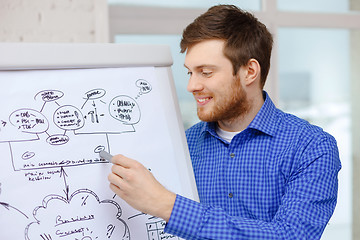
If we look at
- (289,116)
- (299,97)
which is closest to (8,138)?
(289,116)

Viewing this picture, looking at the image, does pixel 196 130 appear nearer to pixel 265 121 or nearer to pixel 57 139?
pixel 265 121

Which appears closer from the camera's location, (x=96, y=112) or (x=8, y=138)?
(x=8, y=138)

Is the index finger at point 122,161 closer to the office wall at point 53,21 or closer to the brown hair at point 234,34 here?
the brown hair at point 234,34

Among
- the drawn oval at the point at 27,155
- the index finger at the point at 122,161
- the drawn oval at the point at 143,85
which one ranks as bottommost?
the index finger at the point at 122,161

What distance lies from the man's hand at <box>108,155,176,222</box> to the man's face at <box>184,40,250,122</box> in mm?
329

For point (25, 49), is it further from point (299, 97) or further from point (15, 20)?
point (299, 97)

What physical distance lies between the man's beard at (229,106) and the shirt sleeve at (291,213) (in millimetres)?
236

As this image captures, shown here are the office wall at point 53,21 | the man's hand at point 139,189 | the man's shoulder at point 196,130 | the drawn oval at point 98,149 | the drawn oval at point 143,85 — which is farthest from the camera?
the office wall at point 53,21

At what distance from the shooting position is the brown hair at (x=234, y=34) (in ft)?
4.33

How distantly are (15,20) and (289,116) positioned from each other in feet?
4.18

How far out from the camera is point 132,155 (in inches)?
47.3

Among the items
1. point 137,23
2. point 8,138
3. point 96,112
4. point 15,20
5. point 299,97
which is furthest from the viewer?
point 299,97

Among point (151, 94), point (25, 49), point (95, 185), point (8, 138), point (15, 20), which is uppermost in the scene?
point (15, 20)

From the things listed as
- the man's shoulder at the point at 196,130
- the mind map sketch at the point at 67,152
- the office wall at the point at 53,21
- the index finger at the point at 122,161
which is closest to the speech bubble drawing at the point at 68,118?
the mind map sketch at the point at 67,152
